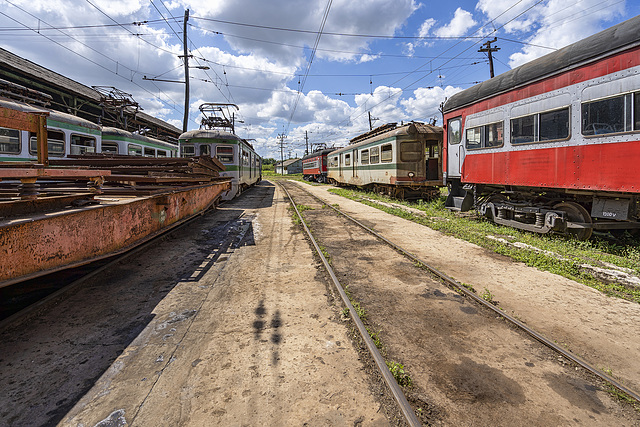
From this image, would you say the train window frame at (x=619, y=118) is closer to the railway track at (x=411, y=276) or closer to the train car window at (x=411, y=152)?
the railway track at (x=411, y=276)

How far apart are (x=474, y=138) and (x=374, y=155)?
823cm

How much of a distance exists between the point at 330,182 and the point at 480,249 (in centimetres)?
2731

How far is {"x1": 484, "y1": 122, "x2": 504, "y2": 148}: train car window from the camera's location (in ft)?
26.0

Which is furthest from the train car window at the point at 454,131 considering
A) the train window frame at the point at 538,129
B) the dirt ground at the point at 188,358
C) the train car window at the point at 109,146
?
the train car window at the point at 109,146

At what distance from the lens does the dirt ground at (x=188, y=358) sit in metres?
2.19

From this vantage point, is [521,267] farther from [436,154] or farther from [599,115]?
[436,154]

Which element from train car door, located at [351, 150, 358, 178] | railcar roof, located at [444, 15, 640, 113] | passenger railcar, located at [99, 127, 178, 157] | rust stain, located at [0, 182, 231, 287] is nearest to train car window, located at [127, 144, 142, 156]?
passenger railcar, located at [99, 127, 178, 157]

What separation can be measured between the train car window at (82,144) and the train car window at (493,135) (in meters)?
12.6

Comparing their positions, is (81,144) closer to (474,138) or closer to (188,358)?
(188,358)

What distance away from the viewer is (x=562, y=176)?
6328 millimetres

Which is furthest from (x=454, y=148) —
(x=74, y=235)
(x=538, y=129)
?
(x=74, y=235)

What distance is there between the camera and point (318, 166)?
36.1 m

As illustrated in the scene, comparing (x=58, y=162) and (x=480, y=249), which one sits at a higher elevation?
(x=58, y=162)

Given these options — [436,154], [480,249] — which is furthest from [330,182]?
[480,249]
